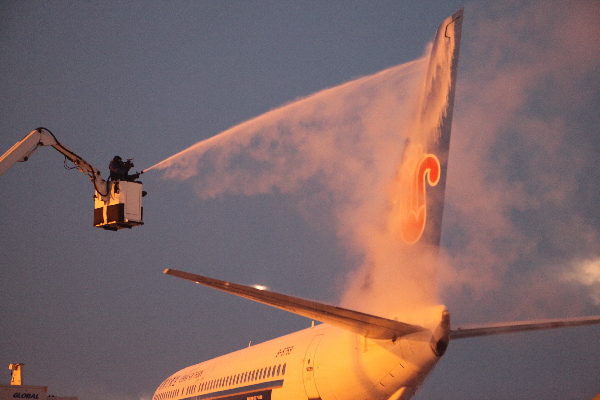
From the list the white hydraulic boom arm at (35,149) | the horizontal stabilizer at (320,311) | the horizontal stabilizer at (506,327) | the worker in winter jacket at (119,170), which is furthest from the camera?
the worker in winter jacket at (119,170)

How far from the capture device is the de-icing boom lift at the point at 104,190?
9.62 m

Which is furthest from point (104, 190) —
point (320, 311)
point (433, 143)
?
point (433, 143)

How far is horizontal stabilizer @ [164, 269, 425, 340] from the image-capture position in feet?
25.7

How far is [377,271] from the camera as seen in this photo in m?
11.0

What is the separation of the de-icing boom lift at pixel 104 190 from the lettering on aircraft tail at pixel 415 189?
13.9 feet

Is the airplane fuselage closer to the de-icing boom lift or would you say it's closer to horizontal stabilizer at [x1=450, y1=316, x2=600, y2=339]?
horizontal stabilizer at [x1=450, y1=316, x2=600, y2=339]

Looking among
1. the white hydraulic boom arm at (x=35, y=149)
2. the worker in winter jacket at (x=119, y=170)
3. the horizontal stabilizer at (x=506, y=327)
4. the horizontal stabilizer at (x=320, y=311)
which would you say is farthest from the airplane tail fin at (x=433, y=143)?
the white hydraulic boom arm at (x=35, y=149)

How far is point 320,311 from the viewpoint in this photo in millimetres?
8484

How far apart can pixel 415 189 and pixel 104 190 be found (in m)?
4.98

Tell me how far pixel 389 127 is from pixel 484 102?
1898mm

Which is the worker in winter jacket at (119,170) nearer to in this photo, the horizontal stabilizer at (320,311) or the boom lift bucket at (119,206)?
the boom lift bucket at (119,206)

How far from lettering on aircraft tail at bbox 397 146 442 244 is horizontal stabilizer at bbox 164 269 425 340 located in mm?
1565

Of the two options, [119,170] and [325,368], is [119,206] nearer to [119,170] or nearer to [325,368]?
[119,170]

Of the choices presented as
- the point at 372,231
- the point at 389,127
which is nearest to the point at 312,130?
the point at 389,127
